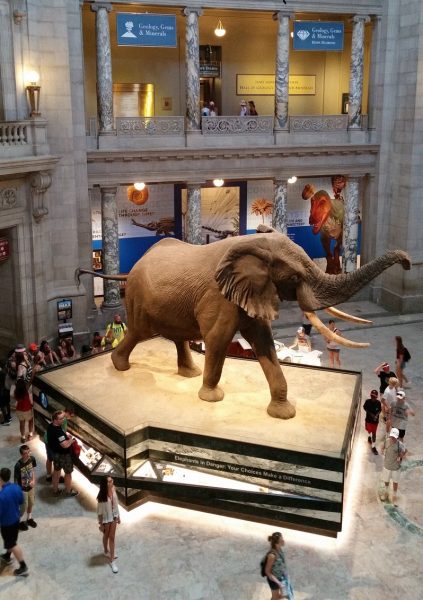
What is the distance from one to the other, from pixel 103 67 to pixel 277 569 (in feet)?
47.7

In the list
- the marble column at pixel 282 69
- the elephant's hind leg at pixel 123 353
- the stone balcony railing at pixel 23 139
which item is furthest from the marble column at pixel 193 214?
the elephant's hind leg at pixel 123 353

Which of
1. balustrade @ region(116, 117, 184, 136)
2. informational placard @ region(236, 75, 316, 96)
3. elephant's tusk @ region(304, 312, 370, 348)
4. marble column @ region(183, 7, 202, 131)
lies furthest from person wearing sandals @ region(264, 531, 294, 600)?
informational placard @ region(236, 75, 316, 96)

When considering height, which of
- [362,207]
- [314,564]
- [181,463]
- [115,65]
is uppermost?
[115,65]

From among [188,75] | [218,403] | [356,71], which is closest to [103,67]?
[188,75]

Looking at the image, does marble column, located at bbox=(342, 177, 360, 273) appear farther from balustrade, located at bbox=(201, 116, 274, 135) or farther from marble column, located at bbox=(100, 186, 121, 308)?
marble column, located at bbox=(100, 186, 121, 308)

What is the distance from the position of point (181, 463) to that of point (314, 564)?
243cm

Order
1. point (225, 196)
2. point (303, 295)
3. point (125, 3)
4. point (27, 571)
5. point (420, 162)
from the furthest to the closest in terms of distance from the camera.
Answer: point (225, 196) < point (420, 162) < point (125, 3) < point (303, 295) < point (27, 571)

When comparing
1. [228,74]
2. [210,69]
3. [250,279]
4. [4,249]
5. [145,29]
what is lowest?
[4,249]

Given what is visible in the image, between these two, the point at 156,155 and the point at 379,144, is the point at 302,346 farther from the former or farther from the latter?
the point at 379,144

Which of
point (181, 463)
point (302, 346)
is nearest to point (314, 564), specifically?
point (181, 463)

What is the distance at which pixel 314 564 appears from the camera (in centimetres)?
934

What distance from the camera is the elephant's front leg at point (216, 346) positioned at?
10.7 meters

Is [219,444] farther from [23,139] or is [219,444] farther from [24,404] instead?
[23,139]

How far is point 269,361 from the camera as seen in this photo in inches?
430
